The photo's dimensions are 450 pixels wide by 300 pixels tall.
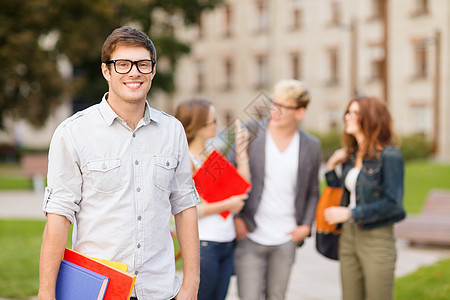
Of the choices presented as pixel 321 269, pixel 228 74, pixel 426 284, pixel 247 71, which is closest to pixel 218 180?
pixel 426 284

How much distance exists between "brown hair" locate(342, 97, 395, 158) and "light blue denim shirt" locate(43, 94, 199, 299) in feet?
7.01

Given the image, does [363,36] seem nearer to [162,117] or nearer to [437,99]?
[437,99]

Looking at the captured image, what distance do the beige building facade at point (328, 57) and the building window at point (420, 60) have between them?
0.19 feet

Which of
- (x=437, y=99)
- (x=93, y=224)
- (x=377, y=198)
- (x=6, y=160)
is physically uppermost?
(x=93, y=224)

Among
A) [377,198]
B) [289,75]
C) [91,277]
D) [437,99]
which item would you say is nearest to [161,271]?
[91,277]

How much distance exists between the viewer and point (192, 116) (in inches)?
166

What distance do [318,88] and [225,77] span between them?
8.62 metres

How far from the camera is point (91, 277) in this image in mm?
2480

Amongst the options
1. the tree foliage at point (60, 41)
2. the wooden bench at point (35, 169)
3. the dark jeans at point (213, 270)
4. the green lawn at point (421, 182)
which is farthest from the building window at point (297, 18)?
the dark jeans at point (213, 270)

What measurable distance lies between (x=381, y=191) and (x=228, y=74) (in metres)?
44.0

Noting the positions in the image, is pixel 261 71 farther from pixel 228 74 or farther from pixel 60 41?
pixel 60 41

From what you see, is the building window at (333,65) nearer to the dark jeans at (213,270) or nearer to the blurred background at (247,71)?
the blurred background at (247,71)

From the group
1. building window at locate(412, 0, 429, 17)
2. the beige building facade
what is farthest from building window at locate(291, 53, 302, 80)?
building window at locate(412, 0, 429, 17)

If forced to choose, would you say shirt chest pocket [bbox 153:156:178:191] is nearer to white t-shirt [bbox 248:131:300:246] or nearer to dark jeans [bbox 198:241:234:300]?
dark jeans [bbox 198:241:234:300]
